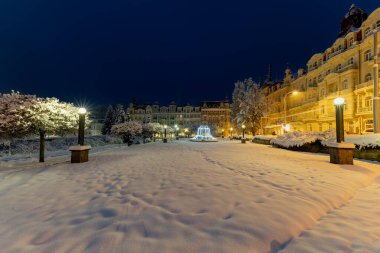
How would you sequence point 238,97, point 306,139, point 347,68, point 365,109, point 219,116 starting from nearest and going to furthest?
point 306,139, point 365,109, point 347,68, point 238,97, point 219,116

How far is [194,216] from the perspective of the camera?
381cm

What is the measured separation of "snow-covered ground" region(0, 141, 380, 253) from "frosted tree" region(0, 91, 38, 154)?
7.12 m

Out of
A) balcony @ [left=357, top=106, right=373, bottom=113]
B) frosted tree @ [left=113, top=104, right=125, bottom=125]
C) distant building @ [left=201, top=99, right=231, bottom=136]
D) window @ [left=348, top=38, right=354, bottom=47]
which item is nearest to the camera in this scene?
balcony @ [left=357, top=106, right=373, bottom=113]

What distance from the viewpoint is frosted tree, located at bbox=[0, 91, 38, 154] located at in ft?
39.3

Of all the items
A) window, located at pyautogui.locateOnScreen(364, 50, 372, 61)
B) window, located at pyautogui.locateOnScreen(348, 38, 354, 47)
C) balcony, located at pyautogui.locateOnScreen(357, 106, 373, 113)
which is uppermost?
window, located at pyautogui.locateOnScreen(348, 38, 354, 47)

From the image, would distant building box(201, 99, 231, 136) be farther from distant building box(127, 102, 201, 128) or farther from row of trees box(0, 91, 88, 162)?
row of trees box(0, 91, 88, 162)

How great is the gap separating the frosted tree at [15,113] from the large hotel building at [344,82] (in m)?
25.0

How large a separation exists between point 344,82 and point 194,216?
3360cm

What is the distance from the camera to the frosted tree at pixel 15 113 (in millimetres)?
11969

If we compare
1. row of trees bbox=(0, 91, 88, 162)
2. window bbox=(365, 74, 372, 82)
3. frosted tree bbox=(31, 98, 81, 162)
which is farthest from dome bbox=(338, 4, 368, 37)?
row of trees bbox=(0, 91, 88, 162)

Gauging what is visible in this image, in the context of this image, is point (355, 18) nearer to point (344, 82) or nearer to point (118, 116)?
point (344, 82)

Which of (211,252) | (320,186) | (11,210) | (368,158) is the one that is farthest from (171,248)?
(368,158)

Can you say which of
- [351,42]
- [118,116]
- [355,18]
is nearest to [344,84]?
[351,42]

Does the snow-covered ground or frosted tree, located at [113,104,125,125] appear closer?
the snow-covered ground
